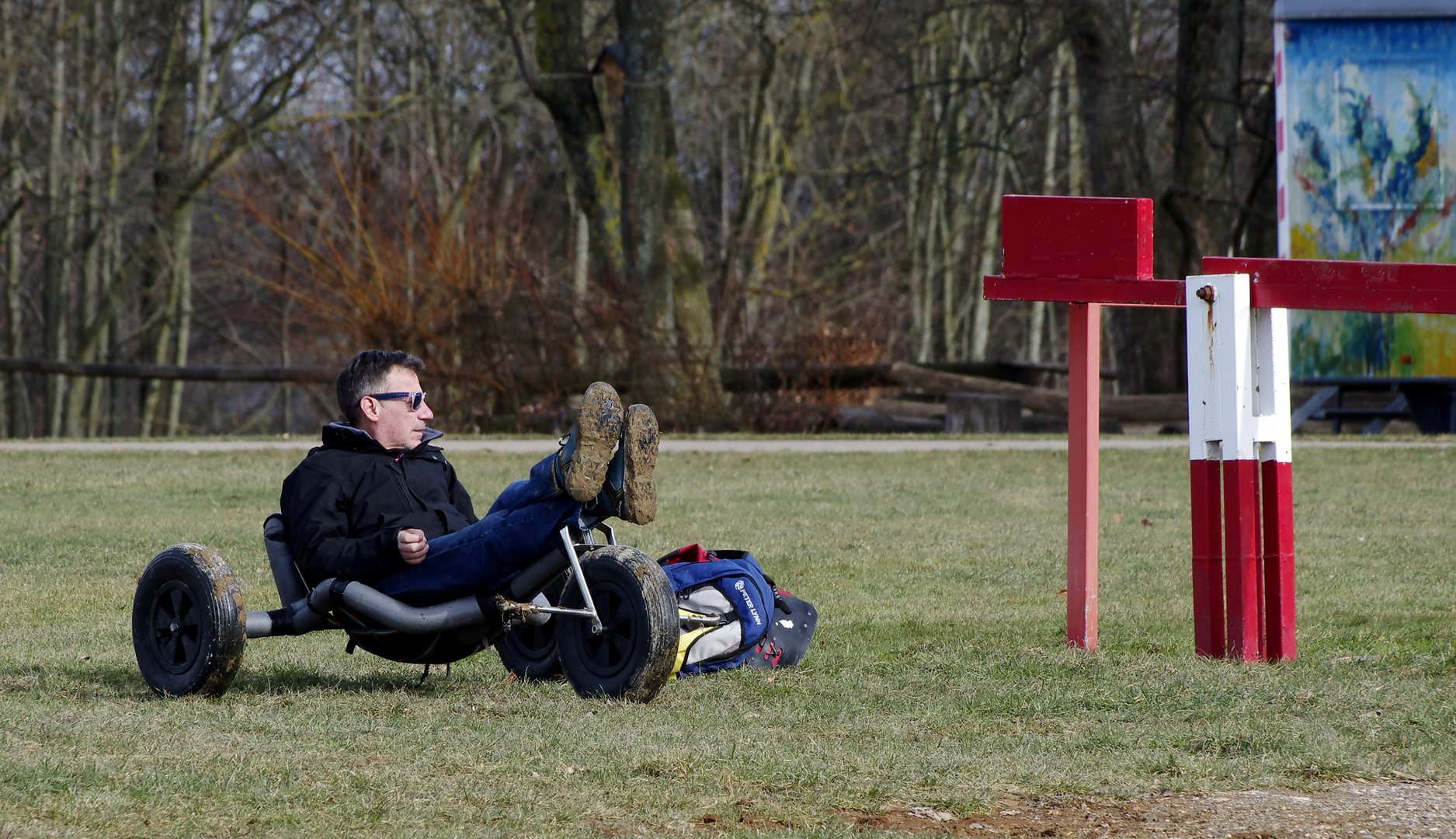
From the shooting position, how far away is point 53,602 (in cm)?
714

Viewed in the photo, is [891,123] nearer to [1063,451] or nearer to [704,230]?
[704,230]

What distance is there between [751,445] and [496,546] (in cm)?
1092

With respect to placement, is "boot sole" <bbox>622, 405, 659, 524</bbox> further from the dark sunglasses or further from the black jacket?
the dark sunglasses

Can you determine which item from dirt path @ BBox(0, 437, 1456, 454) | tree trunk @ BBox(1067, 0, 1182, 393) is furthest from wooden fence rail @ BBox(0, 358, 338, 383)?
tree trunk @ BBox(1067, 0, 1182, 393)

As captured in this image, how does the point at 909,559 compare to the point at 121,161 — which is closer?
the point at 909,559

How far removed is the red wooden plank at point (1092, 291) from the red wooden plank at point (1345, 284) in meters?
0.22

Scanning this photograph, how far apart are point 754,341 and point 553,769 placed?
14775 mm

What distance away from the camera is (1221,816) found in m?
3.70

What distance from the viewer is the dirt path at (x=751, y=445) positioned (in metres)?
15.1

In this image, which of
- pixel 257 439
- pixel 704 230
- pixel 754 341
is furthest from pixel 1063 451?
pixel 704 230

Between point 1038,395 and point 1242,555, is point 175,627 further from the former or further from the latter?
point 1038,395

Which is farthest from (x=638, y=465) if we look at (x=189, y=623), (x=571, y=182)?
(x=571, y=182)

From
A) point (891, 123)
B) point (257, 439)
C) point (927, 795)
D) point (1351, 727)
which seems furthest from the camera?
point (891, 123)

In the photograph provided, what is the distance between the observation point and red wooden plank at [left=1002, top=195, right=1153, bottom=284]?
225 inches
